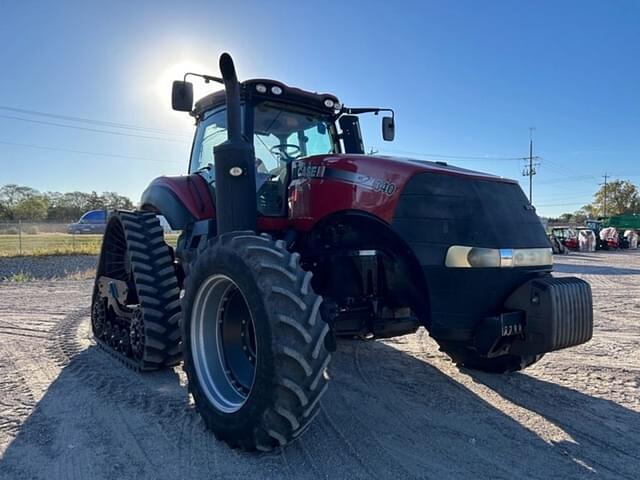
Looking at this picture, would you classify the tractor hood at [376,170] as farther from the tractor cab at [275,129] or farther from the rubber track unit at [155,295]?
the rubber track unit at [155,295]

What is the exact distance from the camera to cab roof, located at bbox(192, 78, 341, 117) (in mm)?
4086

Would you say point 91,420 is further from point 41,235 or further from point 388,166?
point 41,235

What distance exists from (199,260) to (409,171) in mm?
1498

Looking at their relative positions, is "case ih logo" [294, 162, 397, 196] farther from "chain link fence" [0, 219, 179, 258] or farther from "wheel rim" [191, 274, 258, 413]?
"chain link fence" [0, 219, 179, 258]

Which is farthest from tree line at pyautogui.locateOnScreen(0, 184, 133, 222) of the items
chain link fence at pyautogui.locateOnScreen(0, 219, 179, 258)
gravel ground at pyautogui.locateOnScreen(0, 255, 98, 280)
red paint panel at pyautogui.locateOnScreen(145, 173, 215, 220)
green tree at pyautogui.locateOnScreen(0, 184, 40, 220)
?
red paint panel at pyautogui.locateOnScreen(145, 173, 215, 220)

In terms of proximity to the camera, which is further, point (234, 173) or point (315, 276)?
point (315, 276)

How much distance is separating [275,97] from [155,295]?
202cm

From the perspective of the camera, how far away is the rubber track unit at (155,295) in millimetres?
4055

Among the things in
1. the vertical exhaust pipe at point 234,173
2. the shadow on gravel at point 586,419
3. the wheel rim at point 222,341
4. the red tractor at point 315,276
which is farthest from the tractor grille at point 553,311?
the vertical exhaust pipe at point 234,173

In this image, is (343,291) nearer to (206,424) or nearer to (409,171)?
(409,171)

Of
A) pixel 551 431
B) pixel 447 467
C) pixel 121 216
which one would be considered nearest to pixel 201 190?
pixel 121 216

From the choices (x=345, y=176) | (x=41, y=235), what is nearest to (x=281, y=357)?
(x=345, y=176)

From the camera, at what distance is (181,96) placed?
3945mm

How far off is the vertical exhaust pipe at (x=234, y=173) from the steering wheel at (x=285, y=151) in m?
0.86
